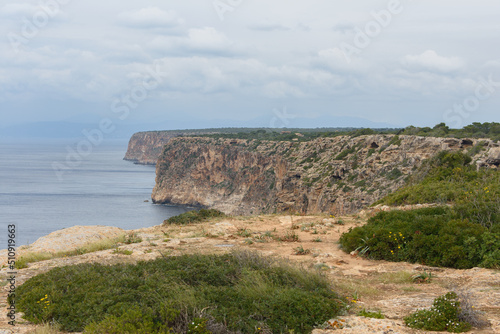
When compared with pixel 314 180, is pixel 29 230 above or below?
below

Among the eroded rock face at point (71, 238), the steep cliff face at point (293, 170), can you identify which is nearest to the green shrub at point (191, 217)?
the eroded rock face at point (71, 238)

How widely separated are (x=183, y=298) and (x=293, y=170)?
49929 millimetres

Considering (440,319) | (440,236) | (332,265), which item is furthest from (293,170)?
(440,319)

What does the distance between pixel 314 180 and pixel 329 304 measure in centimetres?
4221

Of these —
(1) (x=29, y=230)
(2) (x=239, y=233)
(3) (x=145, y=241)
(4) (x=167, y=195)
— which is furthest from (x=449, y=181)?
(4) (x=167, y=195)

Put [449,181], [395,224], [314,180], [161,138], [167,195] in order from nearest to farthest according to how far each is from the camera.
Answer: [395,224] < [449,181] < [314,180] < [167,195] < [161,138]

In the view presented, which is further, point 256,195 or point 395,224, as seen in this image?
point 256,195

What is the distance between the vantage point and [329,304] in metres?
5.91

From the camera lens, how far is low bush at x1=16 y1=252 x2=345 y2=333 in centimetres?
539

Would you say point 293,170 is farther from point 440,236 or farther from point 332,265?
point 332,265

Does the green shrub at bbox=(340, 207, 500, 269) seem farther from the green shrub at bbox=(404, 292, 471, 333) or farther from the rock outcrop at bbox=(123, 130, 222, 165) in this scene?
the rock outcrop at bbox=(123, 130, 222, 165)

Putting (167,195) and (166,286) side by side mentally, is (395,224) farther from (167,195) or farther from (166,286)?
(167,195)

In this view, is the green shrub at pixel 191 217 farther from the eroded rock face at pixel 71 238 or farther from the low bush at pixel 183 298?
the low bush at pixel 183 298

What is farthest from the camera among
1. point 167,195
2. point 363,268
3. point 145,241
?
point 167,195
